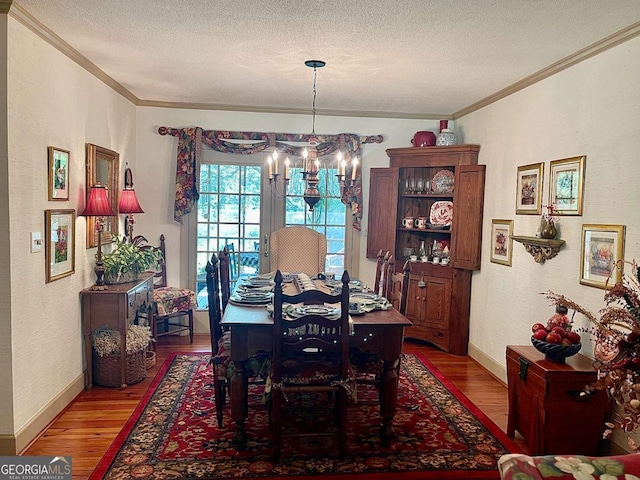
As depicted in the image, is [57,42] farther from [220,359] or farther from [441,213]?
[441,213]

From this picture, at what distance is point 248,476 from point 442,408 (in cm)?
165

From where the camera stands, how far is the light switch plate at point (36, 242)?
3.10 m

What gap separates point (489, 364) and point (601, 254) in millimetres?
1905

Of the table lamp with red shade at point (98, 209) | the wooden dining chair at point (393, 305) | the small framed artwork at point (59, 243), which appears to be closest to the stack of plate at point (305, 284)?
the wooden dining chair at point (393, 305)

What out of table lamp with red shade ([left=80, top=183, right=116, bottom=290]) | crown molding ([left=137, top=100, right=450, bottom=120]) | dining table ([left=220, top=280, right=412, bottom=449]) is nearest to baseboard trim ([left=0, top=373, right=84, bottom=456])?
table lamp with red shade ([left=80, top=183, right=116, bottom=290])

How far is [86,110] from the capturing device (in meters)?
4.00

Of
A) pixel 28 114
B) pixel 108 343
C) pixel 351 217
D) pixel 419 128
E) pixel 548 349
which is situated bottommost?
pixel 108 343

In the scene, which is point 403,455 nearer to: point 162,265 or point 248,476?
point 248,476

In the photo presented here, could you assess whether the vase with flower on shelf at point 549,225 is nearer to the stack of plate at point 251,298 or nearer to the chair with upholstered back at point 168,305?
the stack of plate at point 251,298

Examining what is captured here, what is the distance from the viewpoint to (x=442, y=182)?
18.0ft

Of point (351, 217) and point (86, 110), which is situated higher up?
point (86, 110)

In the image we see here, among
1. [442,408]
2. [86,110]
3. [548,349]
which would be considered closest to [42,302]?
[86,110]

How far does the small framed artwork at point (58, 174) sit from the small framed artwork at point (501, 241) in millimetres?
3495

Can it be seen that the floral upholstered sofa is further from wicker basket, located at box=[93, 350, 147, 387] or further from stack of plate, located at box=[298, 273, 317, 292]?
wicker basket, located at box=[93, 350, 147, 387]
